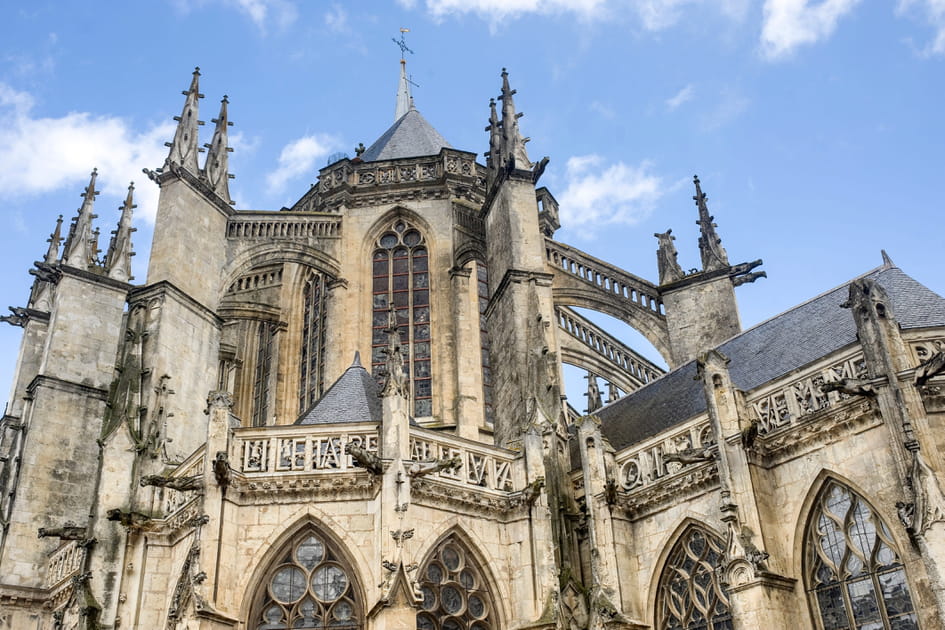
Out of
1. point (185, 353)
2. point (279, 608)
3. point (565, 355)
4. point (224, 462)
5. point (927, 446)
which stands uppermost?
point (565, 355)

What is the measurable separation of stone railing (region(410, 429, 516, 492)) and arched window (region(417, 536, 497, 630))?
32.4 inches

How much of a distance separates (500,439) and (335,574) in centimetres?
475

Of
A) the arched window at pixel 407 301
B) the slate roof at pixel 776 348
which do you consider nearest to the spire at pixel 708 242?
the slate roof at pixel 776 348

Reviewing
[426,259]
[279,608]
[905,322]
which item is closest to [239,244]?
[426,259]

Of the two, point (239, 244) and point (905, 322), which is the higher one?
point (239, 244)

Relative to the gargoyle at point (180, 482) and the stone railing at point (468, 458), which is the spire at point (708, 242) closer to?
the stone railing at point (468, 458)

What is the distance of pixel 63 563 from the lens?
15.1 metres

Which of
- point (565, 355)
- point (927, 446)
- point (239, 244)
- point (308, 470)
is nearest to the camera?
point (927, 446)

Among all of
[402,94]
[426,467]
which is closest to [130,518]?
[426,467]

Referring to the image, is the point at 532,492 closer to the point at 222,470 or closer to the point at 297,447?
the point at 297,447

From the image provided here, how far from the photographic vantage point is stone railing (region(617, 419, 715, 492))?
1173 cm

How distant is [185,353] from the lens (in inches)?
610

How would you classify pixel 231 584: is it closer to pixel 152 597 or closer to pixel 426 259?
pixel 152 597

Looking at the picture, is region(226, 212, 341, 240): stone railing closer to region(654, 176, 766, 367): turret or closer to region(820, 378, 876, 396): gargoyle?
region(654, 176, 766, 367): turret
